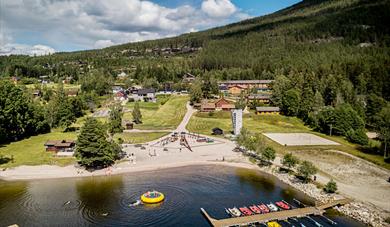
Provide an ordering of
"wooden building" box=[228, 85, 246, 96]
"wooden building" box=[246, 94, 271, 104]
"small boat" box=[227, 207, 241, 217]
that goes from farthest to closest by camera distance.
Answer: "wooden building" box=[228, 85, 246, 96], "wooden building" box=[246, 94, 271, 104], "small boat" box=[227, 207, 241, 217]

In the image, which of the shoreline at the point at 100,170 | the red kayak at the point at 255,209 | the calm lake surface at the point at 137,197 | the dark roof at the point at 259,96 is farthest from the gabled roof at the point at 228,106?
the red kayak at the point at 255,209

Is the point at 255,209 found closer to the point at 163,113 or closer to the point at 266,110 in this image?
the point at 266,110

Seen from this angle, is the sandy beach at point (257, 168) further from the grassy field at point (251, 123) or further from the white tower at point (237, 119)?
the grassy field at point (251, 123)

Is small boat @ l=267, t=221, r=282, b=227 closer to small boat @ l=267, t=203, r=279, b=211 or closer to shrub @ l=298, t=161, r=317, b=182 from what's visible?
small boat @ l=267, t=203, r=279, b=211

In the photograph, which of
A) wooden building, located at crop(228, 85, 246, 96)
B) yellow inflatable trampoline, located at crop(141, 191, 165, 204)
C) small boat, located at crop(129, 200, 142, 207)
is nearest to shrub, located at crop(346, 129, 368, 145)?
yellow inflatable trampoline, located at crop(141, 191, 165, 204)

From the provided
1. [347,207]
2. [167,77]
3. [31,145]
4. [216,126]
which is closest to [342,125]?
[216,126]

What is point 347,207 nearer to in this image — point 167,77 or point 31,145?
point 31,145
